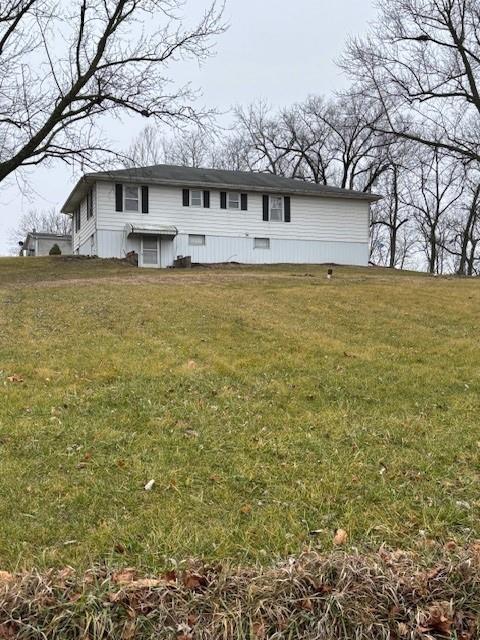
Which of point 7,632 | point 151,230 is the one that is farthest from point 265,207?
point 7,632

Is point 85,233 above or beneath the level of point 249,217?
beneath

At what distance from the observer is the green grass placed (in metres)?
2.89

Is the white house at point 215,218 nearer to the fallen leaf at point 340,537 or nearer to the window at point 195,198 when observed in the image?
the window at point 195,198

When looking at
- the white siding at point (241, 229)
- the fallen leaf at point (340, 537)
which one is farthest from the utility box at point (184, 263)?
the fallen leaf at point (340, 537)

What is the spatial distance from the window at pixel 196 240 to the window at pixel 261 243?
2569mm

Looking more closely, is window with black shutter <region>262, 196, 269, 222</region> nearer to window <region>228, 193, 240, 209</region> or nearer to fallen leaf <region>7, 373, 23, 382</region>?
window <region>228, 193, 240, 209</region>

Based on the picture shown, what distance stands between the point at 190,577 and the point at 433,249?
4440 centimetres

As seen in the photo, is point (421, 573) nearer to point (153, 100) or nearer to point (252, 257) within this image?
point (153, 100)

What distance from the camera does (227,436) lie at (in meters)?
4.21

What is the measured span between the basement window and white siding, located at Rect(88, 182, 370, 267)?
292 millimetres

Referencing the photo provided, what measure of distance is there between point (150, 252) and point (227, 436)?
21.2 m

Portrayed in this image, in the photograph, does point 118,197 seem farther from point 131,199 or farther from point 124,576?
point 124,576

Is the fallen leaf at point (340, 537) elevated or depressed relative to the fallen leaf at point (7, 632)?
depressed

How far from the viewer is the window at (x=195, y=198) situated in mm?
25469
